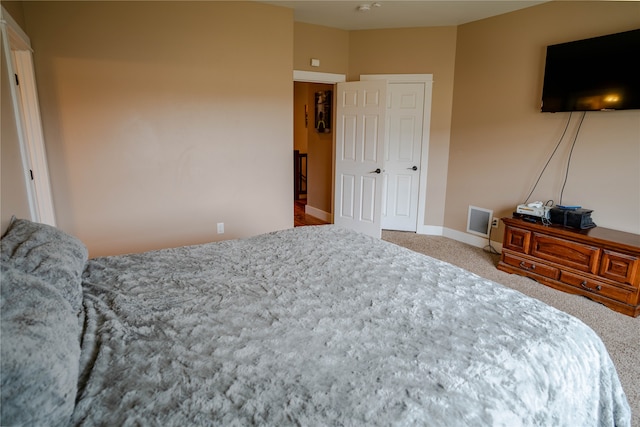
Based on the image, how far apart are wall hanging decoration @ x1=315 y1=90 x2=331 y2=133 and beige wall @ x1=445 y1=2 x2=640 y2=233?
5.92 feet

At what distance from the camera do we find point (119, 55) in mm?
3123

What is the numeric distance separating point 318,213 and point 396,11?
10.2 ft

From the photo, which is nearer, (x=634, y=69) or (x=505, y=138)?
(x=634, y=69)

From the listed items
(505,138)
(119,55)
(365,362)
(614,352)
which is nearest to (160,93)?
(119,55)

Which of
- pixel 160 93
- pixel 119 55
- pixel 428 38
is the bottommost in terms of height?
pixel 160 93

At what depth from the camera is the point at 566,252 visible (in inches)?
123

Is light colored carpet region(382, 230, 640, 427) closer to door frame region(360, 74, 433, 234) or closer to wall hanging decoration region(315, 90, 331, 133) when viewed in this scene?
door frame region(360, 74, 433, 234)

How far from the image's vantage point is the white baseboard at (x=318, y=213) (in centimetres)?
570

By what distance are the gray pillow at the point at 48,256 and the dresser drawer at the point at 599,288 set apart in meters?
3.54

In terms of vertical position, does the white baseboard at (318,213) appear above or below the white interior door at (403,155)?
below

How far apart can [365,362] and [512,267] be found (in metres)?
3.09

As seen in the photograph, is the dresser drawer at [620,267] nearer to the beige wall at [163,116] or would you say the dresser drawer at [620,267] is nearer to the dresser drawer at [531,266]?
the dresser drawer at [531,266]

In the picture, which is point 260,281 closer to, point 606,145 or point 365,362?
point 365,362

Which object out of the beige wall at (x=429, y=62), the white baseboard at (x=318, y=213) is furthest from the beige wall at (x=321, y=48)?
the white baseboard at (x=318, y=213)
